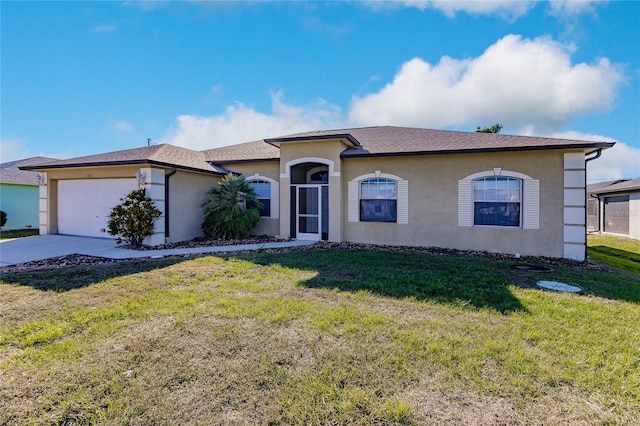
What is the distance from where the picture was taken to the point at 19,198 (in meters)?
18.8

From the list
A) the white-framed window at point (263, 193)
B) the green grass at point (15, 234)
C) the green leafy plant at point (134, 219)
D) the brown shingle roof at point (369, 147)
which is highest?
the brown shingle roof at point (369, 147)

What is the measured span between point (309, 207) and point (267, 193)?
7.10 ft

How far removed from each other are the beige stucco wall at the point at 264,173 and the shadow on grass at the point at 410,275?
13.5 ft

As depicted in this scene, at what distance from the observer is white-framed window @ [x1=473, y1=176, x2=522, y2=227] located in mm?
10586

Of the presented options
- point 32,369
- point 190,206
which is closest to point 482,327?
point 32,369

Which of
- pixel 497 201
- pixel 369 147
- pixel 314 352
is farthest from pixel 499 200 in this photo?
pixel 314 352

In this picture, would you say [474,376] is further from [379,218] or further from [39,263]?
[39,263]

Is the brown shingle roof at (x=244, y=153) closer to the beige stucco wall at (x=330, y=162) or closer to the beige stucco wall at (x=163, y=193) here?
the beige stucco wall at (x=330, y=162)

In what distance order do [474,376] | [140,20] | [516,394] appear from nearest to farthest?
[516,394], [474,376], [140,20]

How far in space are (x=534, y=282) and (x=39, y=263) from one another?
12685 millimetres

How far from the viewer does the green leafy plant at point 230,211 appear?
42.1 ft

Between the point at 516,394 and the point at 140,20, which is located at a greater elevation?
the point at 140,20

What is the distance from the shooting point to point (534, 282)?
6824 millimetres

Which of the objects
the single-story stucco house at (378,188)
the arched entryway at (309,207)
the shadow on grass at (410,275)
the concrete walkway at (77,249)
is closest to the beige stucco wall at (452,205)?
the single-story stucco house at (378,188)
